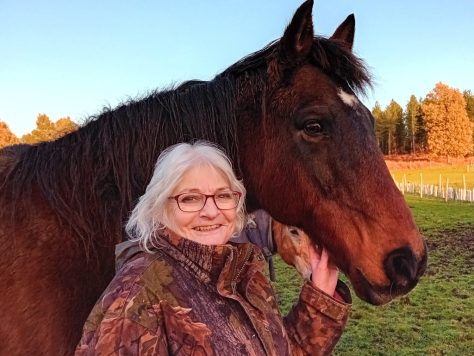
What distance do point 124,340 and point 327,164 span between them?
4.07 ft

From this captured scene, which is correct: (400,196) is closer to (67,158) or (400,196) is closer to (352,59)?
(352,59)

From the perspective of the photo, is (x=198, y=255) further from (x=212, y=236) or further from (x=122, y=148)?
(x=122, y=148)

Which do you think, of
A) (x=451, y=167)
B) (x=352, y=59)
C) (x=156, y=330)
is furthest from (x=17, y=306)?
(x=451, y=167)

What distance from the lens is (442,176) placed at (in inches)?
1698

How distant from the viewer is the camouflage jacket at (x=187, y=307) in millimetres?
1403

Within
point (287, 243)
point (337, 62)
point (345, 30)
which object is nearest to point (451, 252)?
point (287, 243)

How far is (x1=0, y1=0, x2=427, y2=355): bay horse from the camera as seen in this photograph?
2055mm

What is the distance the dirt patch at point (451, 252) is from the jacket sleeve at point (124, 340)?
10.3 meters

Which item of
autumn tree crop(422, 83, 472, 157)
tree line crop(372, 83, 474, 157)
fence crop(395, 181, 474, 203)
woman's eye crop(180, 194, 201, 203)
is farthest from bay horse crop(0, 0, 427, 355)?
autumn tree crop(422, 83, 472, 157)

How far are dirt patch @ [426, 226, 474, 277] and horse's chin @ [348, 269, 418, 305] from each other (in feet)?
30.4

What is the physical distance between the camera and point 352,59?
7.87 ft

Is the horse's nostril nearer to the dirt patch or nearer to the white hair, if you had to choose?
the white hair

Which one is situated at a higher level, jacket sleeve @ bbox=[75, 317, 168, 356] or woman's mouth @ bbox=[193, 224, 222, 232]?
woman's mouth @ bbox=[193, 224, 222, 232]

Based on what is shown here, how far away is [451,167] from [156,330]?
57.4 m
